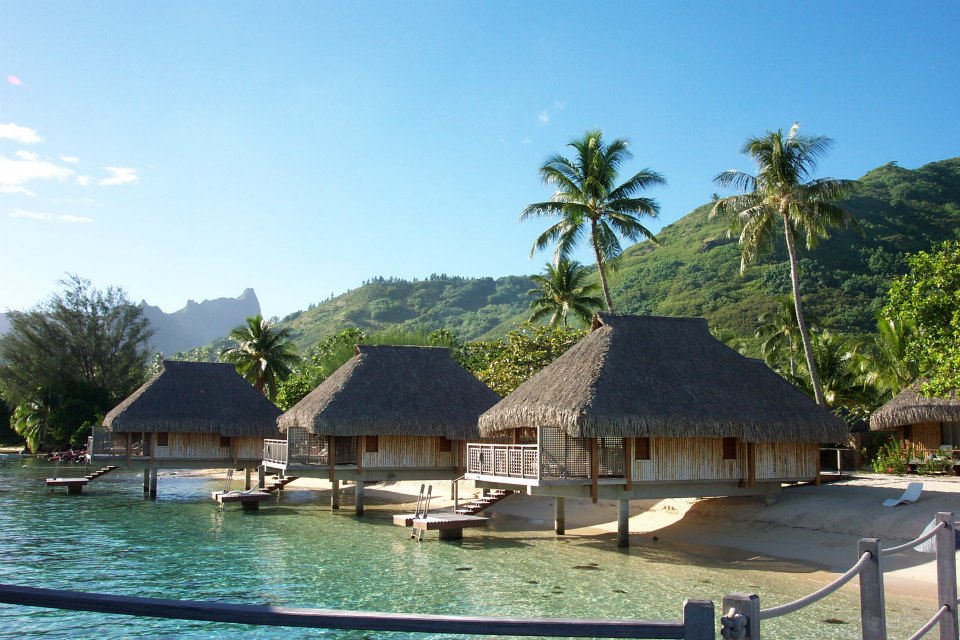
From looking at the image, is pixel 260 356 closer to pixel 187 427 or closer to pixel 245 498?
pixel 187 427

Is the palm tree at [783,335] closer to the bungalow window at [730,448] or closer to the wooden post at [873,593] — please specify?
the bungalow window at [730,448]

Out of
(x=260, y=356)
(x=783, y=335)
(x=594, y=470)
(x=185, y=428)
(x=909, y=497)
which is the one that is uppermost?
(x=783, y=335)

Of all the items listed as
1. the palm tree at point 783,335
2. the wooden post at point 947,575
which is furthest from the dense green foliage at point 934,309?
the palm tree at point 783,335

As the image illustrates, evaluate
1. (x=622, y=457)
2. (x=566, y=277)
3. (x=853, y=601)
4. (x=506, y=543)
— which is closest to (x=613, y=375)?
(x=622, y=457)

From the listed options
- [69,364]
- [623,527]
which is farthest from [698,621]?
[69,364]

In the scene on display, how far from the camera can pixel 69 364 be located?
5994 cm

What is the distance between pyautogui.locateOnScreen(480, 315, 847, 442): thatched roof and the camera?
709 inches

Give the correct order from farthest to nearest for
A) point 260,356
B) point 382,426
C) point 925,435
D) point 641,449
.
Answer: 1. point 260,356
2. point 925,435
3. point 382,426
4. point 641,449

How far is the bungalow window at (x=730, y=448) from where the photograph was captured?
64.7 feet

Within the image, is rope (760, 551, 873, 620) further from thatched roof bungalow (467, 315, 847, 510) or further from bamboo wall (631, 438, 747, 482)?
bamboo wall (631, 438, 747, 482)

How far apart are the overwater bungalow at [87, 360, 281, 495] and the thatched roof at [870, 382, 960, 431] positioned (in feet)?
70.8

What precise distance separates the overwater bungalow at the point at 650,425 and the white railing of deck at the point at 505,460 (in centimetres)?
3

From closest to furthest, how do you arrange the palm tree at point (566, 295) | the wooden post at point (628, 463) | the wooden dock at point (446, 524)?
the wooden post at point (628, 463), the wooden dock at point (446, 524), the palm tree at point (566, 295)

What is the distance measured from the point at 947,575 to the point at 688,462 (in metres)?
14.3
